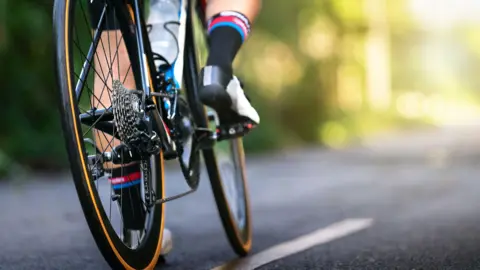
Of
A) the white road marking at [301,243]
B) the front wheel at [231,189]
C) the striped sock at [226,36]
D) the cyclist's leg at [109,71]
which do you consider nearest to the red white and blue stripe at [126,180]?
the cyclist's leg at [109,71]

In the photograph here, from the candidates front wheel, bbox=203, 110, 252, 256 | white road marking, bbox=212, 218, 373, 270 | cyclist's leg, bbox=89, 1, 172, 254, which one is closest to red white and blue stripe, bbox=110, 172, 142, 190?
cyclist's leg, bbox=89, 1, 172, 254

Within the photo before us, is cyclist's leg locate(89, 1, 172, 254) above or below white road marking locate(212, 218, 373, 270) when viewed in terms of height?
above

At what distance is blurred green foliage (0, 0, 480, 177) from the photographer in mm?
11164

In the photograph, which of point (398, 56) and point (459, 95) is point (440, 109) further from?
point (459, 95)

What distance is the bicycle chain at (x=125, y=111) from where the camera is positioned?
2.61m

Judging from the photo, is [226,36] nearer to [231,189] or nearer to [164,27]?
[164,27]

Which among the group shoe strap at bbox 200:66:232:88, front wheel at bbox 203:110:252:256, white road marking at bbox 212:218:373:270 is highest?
shoe strap at bbox 200:66:232:88

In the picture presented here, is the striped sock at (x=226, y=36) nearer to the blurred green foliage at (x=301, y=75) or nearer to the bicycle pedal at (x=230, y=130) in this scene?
the bicycle pedal at (x=230, y=130)

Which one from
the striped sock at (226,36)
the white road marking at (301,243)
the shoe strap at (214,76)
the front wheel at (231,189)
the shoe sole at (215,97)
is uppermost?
the striped sock at (226,36)

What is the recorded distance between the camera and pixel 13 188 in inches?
323

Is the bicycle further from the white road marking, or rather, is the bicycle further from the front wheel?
the white road marking

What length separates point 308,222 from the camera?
16.0 ft

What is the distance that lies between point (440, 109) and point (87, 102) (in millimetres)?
44812

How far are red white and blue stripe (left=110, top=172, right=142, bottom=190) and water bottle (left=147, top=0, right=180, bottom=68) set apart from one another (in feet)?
1.37
